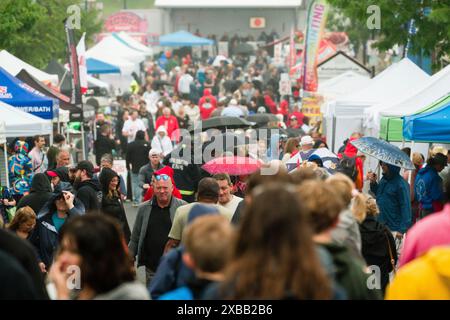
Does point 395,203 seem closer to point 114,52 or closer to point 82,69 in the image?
point 82,69

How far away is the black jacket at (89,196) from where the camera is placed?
12.7m

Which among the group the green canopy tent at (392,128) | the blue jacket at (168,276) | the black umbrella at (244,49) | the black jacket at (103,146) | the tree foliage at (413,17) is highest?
the tree foliage at (413,17)

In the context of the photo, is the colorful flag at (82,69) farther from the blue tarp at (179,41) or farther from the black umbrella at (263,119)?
the blue tarp at (179,41)

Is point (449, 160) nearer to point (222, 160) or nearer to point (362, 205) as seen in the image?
point (222, 160)

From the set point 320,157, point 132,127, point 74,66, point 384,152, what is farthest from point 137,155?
Answer: point 384,152

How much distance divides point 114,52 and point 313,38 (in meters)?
20.4

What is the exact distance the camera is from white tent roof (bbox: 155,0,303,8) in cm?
7688

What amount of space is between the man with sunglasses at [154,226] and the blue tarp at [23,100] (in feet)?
30.2

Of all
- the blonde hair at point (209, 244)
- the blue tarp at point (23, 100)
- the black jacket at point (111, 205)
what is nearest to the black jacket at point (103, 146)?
the blue tarp at point (23, 100)

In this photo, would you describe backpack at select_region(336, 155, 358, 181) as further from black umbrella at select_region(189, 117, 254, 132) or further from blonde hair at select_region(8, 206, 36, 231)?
blonde hair at select_region(8, 206, 36, 231)

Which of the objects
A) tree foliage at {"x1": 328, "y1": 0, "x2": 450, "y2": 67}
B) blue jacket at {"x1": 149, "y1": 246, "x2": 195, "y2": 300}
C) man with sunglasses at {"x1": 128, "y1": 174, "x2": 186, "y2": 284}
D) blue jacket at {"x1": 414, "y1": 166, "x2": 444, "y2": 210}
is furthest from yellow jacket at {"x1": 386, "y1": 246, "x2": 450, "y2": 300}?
tree foliage at {"x1": 328, "y1": 0, "x2": 450, "y2": 67}

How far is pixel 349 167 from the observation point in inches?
603

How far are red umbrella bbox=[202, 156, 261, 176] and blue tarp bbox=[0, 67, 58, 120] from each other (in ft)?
19.4

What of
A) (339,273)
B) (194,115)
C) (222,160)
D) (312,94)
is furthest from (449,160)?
(194,115)
